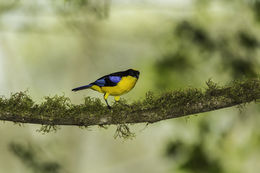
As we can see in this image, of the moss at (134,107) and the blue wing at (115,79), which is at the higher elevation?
the blue wing at (115,79)

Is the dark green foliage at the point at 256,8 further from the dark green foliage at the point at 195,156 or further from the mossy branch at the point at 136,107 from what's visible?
the mossy branch at the point at 136,107

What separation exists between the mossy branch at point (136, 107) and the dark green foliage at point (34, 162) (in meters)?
1.27

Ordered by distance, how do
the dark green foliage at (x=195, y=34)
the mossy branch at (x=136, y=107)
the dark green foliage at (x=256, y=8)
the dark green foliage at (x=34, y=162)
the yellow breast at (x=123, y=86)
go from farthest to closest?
the dark green foliage at (x=195, y=34)
the dark green foliage at (x=256, y=8)
the dark green foliage at (x=34, y=162)
the yellow breast at (x=123, y=86)
the mossy branch at (x=136, y=107)

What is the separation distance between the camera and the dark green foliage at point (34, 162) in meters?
4.43

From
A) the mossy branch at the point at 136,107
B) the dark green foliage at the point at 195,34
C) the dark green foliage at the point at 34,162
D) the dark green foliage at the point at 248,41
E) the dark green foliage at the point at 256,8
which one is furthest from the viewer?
the dark green foliage at the point at 195,34

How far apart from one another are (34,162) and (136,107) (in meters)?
1.86

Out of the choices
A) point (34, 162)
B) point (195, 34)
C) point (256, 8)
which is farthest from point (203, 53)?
point (34, 162)

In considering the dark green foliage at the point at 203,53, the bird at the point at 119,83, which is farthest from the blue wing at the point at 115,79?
the dark green foliage at the point at 203,53

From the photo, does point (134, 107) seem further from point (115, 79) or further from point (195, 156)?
point (195, 156)

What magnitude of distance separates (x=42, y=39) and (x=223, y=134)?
3597 millimetres

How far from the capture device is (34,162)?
A: 4.47m

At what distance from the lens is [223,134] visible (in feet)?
17.8

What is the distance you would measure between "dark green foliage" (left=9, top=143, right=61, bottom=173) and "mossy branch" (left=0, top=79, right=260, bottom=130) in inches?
50.2

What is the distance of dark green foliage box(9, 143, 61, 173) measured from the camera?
4.43 metres
